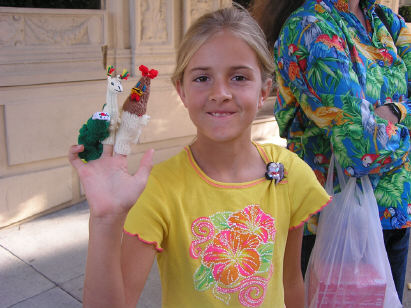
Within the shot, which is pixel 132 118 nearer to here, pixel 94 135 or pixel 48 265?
pixel 94 135

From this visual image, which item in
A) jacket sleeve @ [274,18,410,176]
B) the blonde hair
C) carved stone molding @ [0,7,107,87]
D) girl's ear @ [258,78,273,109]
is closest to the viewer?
the blonde hair

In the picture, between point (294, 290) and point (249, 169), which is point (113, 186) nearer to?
point (249, 169)

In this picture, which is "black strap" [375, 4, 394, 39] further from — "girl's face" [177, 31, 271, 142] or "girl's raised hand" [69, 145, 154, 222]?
"girl's raised hand" [69, 145, 154, 222]

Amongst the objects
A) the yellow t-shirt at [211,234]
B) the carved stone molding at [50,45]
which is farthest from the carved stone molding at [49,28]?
the yellow t-shirt at [211,234]

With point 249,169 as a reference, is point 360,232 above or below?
below

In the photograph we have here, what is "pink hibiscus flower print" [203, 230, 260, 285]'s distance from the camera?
4.33ft

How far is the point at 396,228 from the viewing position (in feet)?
5.79

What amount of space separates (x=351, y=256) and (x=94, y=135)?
1084 mm

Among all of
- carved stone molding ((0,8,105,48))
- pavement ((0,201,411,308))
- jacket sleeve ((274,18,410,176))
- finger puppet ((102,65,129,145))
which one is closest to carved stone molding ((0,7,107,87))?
carved stone molding ((0,8,105,48))

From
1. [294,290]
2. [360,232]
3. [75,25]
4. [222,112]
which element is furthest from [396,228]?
[75,25]

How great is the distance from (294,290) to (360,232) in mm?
330

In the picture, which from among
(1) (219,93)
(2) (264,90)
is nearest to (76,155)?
(1) (219,93)

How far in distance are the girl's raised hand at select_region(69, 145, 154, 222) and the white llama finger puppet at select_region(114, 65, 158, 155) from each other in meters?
0.03

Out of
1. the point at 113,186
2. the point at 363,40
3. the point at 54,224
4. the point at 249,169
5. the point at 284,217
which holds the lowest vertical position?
the point at 54,224
